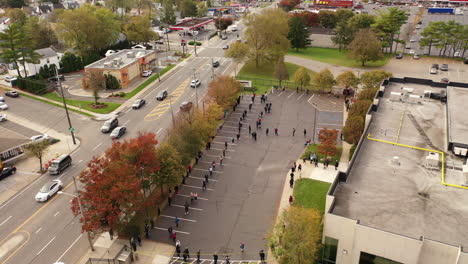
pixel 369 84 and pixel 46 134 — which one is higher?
pixel 369 84

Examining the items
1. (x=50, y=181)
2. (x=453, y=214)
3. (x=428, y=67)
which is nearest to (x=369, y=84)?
(x=428, y=67)

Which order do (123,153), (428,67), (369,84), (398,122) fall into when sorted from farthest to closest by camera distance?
(428,67), (369,84), (398,122), (123,153)

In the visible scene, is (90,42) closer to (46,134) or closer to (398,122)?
(46,134)

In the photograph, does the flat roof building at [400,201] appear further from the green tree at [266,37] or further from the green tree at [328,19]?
the green tree at [328,19]

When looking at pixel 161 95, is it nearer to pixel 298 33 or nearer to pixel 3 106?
pixel 3 106

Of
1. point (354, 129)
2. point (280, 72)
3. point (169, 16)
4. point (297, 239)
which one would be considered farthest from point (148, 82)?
point (169, 16)

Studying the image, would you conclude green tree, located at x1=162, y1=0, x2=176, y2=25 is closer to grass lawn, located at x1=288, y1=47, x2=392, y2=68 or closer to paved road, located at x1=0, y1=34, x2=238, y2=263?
grass lawn, located at x1=288, y1=47, x2=392, y2=68
